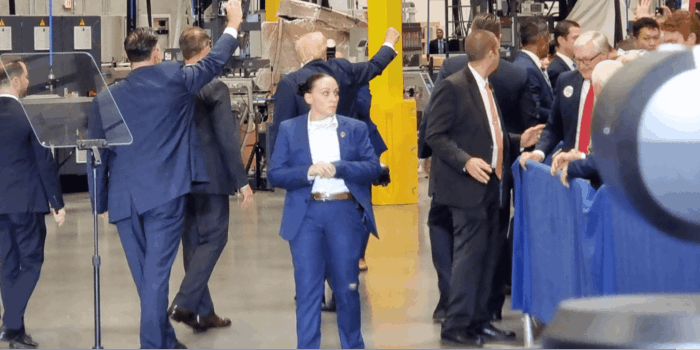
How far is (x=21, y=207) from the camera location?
5465mm

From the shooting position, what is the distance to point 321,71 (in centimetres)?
605

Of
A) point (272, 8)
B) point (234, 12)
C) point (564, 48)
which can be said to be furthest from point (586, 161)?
point (272, 8)

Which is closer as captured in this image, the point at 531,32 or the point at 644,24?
the point at 531,32

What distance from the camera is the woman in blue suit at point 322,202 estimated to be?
14.7 ft

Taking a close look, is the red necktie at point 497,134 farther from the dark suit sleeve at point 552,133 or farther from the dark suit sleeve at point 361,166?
the dark suit sleeve at point 361,166

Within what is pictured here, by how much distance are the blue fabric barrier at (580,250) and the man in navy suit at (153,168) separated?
1.67 meters

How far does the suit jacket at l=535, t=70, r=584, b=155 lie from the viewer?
5012 millimetres

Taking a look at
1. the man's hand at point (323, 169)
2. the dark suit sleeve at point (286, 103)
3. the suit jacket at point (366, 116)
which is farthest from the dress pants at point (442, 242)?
the man's hand at point (323, 169)

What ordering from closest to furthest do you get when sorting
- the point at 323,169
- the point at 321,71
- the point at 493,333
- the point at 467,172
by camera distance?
the point at 323,169
the point at 467,172
the point at 493,333
the point at 321,71

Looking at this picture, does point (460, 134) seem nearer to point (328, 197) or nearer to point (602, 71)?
point (328, 197)

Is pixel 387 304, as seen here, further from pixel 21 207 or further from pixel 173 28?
pixel 173 28

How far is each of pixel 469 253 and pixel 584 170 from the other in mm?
1356

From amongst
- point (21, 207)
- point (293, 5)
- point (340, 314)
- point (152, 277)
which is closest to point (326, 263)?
point (340, 314)

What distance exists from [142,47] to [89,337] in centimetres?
166
